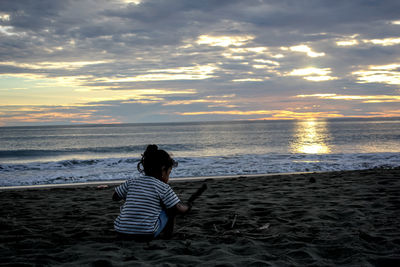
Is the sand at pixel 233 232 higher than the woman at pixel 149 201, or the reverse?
the woman at pixel 149 201

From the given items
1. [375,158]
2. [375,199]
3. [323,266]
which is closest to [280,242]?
[323,266]

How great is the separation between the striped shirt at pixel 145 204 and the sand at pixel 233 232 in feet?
0.73

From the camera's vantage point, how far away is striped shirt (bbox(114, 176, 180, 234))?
381cm

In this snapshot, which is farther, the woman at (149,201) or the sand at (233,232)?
the woman at (149,201)

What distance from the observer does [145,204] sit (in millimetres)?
3797

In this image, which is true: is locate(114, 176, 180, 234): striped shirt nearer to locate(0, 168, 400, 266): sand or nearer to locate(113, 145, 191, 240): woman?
locate(113, 145, 191, 240): woman

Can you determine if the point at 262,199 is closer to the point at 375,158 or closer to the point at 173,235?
the point at 173,235

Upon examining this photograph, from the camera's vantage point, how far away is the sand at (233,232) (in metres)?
3.40

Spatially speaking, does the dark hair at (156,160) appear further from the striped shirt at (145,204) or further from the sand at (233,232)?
the sand at (233,232)

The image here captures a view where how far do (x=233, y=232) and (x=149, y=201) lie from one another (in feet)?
4.43

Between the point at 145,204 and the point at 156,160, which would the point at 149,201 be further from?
the point at 156,160

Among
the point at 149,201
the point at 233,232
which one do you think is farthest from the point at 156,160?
the point at 233,232

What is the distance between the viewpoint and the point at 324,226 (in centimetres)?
460

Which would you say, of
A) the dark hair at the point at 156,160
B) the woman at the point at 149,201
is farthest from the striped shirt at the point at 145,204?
the dark hair at the point at 156,160
